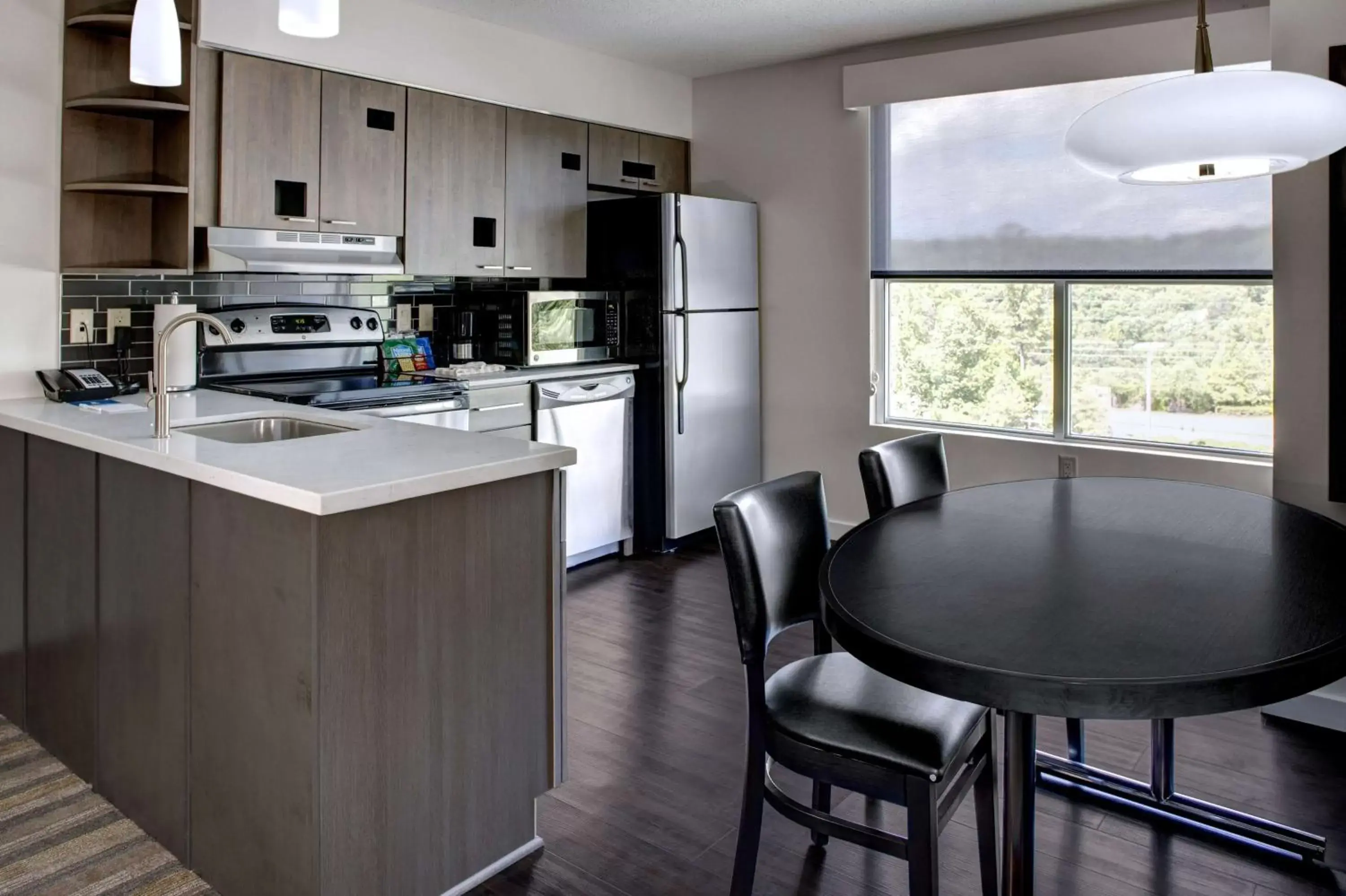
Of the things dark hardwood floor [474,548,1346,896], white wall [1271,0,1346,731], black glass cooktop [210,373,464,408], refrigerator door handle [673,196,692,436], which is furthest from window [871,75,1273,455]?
black glass cooktop [210,373,464,408]

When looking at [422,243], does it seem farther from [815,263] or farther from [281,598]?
[281,598]

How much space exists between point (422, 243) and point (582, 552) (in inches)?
63.0

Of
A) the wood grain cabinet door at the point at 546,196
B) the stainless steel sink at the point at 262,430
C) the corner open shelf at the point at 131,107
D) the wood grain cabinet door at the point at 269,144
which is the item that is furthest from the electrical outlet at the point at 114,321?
the wood grain cabinet door at the point at 546,196

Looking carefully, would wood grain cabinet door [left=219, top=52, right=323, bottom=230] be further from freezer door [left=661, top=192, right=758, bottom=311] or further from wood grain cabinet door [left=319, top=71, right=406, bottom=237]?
freezer door [left=661, top=192, right=758, bottom=311]

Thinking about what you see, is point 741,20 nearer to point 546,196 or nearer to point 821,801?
point 546,196

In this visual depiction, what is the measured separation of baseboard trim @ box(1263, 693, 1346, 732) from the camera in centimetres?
295

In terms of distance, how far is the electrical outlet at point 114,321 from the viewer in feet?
11.7

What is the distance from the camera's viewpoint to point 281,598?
190 centimetres

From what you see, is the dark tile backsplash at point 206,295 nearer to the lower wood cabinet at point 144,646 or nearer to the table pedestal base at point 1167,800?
the lower wood cabinet at point 144,646

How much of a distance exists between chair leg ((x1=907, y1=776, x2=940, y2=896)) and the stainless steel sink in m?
1.93

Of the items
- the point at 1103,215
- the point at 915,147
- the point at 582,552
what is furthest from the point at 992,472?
the point at 582,552

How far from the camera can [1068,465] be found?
4422 millimetres

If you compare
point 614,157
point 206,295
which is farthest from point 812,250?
point 206,295

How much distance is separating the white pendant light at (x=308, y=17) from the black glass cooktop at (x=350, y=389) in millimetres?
1747
